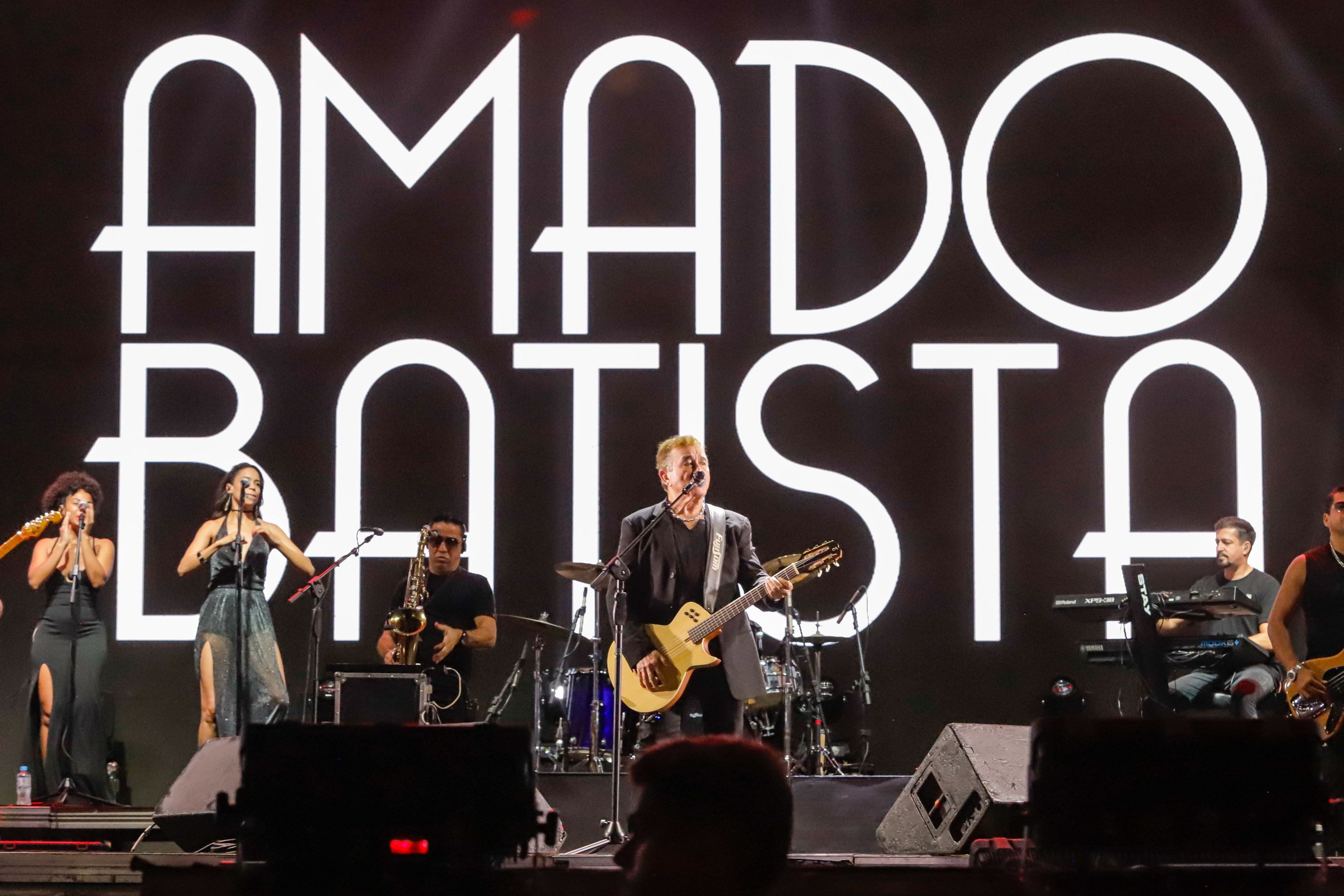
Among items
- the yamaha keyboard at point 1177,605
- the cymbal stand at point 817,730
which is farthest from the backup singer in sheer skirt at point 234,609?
the yamaha keyboard at point 1177,605

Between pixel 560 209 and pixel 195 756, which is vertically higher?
pixel 560 209

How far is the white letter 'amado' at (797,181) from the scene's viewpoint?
8.66 meters

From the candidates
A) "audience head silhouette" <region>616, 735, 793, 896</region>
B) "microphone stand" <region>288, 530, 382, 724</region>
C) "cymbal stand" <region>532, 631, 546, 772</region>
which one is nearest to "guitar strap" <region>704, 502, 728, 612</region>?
"microphone stand" <region>288, 530, 382, 724</region>

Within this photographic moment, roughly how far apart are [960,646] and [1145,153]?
318cm

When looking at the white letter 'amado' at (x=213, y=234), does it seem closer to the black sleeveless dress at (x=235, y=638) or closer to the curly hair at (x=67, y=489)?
the curly hair at (x=67, y=489)

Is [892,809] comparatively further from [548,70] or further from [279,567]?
[548,70]

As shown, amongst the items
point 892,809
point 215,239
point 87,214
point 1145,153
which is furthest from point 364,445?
point 1145,153

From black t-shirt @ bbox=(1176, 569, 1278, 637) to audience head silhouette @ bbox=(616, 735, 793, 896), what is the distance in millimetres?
6049

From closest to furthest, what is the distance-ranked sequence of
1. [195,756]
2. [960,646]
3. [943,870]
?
[943,870] → [195,756] → [960,646]

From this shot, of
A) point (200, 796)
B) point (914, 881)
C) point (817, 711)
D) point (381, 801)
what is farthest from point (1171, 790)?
point (817, 711)

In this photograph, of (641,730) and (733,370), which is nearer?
(641,730)

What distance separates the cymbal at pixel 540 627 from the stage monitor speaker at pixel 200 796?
8.56 feet

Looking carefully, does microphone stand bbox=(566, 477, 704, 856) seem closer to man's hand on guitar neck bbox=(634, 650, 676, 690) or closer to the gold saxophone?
man's hand on guitar neck bbox=(634, 650, 676, 690)

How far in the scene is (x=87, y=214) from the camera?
8.77 m
